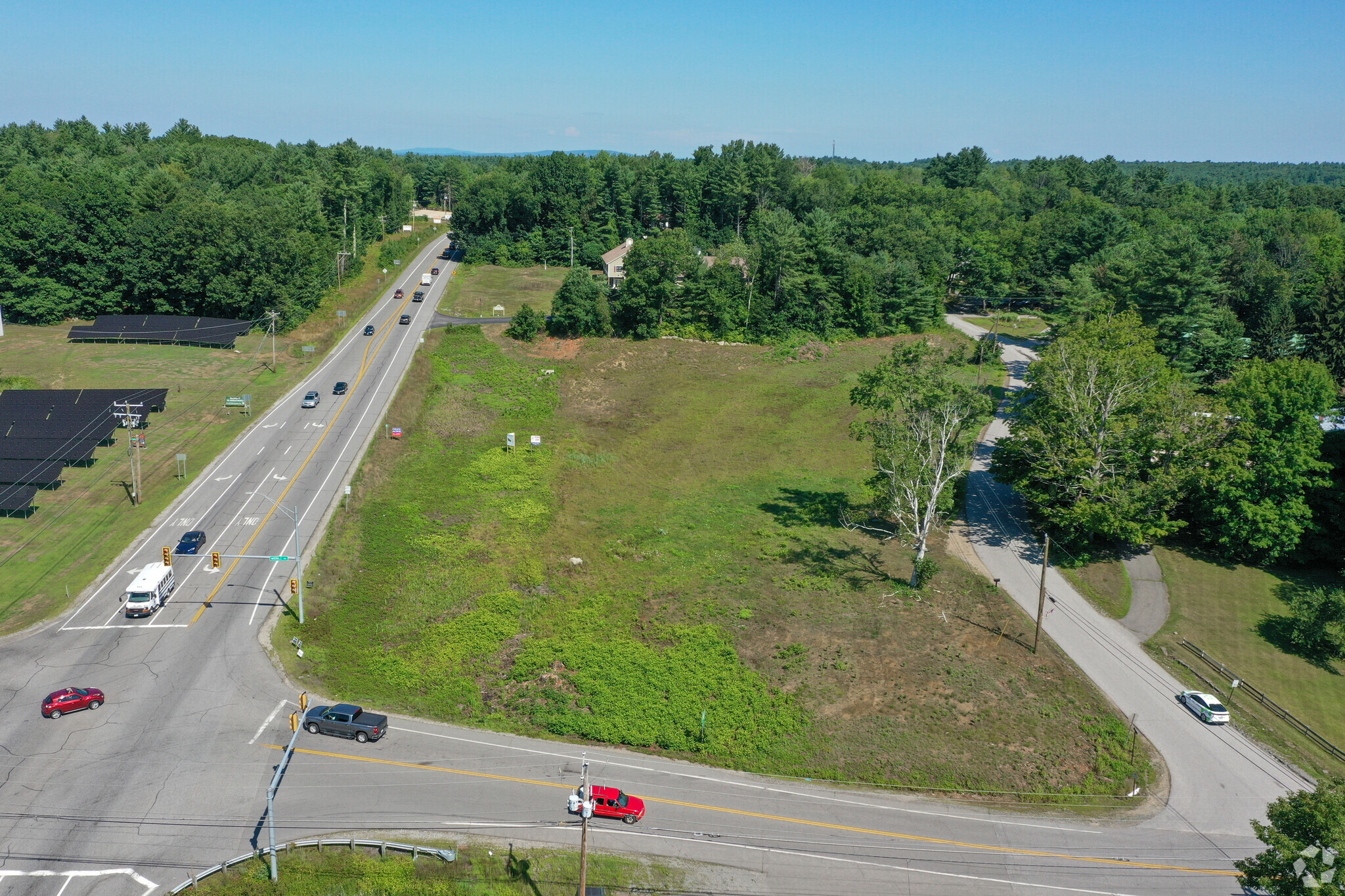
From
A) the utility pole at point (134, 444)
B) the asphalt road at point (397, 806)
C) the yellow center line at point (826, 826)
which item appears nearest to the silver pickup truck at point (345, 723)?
the asphalt road at point (397, 806)

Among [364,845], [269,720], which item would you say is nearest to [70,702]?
[269,720]

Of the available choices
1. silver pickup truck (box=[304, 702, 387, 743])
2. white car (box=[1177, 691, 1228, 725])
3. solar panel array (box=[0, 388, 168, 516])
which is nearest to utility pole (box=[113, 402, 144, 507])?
solar panel array (box=[0, 388, 168, 516])

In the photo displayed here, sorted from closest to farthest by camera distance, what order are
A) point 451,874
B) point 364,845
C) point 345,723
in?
1. point 451,874
2. point 364,845
3. point 345,723

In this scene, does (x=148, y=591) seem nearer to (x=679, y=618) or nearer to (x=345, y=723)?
(x=345, y=723)

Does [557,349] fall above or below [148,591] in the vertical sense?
above

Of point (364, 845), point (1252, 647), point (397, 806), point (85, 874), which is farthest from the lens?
point (1252, 647)

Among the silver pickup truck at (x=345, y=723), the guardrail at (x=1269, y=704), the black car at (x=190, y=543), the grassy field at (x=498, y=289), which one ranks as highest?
the grassy field at (x=498, y=289)

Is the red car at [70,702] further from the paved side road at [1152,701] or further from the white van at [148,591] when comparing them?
the paved side road at [1152,701]
